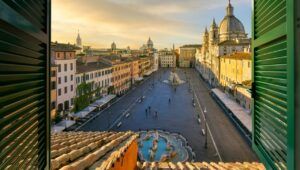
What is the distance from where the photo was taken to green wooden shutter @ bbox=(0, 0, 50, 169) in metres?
3.17

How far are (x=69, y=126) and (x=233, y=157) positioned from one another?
59.0 feet

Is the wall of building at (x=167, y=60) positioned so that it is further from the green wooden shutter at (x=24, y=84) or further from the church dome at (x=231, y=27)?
the green wooden shutter at (x=24, y=84)

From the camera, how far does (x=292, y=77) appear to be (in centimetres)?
358

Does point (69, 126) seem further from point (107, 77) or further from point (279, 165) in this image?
point (279, 165)

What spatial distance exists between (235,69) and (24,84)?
58697 millimetres

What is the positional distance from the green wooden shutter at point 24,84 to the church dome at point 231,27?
10786cm

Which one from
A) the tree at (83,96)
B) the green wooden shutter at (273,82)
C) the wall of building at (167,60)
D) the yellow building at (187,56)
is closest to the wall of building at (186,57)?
the yellow building at (187,56)

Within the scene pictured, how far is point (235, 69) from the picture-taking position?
60.2 metres

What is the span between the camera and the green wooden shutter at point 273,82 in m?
3.69

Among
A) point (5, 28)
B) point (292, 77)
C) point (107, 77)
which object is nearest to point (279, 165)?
point (292, 77)

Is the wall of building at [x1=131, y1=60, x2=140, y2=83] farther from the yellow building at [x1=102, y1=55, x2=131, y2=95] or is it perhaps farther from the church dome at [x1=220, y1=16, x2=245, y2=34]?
the church dome at [x1=220, y1=16, x2=245, y2=34]

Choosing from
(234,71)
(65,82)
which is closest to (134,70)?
(234,71)

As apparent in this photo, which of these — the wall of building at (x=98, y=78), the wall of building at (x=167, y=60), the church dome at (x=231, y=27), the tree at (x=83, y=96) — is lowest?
the tree at (x=83, y=96)

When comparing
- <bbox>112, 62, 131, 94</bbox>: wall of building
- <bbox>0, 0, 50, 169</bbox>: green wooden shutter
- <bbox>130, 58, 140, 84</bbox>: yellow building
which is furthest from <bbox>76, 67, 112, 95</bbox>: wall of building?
<bbox>0, 0, 50, 169</bbox>: green wooden shutter
